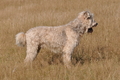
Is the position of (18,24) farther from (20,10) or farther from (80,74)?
(80,74)

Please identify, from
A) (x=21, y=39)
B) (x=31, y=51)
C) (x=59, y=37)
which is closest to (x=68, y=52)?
(x=59, y=37)

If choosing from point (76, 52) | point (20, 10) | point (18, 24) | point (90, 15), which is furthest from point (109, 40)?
point (20, 10)

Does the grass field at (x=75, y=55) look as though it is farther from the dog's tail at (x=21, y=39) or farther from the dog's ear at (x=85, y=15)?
the dog's ear at (x=85, y=15)

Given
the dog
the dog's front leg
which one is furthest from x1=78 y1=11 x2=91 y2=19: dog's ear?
the dog's front leg

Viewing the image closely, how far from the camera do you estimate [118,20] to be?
9.55m

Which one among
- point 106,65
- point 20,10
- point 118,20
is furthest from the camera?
point 20,10

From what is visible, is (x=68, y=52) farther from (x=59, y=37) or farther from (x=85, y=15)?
(x=85, y=15)

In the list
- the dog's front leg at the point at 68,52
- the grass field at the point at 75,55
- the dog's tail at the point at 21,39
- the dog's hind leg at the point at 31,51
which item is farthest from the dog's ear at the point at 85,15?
the dog's tail at the point at 21,39

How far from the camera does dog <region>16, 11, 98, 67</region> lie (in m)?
5.75

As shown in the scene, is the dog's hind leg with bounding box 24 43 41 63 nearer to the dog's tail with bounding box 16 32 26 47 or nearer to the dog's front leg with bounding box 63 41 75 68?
the dog's tail with bounding box 16 32 26 47

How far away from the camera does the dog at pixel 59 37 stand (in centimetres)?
575

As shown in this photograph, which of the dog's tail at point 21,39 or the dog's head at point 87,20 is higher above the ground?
the dog's head at point 87,20

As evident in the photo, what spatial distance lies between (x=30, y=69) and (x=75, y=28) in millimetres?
1587

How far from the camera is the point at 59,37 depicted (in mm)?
5875
